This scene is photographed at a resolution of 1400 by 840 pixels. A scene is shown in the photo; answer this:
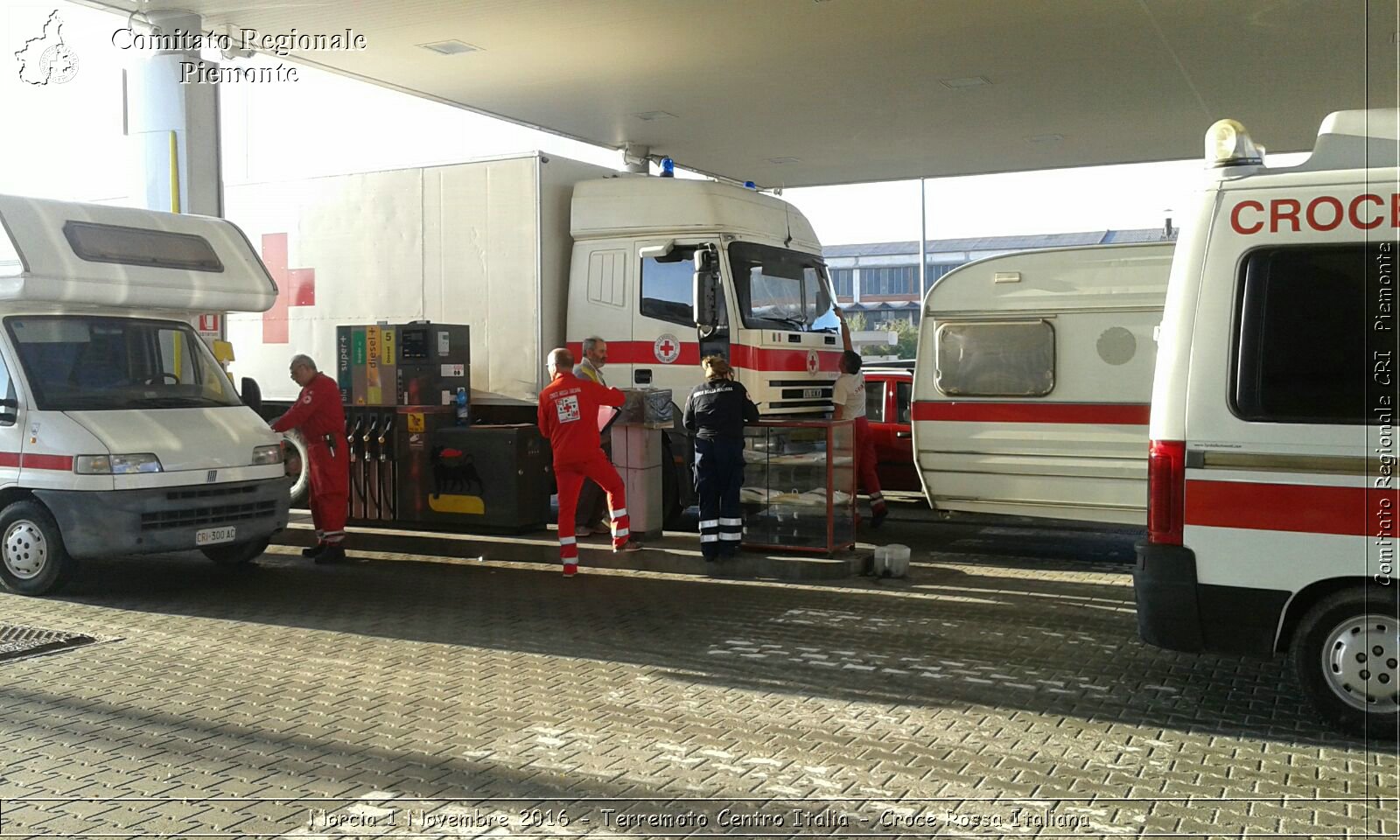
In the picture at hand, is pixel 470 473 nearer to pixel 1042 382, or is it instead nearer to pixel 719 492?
pixel 719 492

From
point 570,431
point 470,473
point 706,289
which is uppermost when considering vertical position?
point 706,289

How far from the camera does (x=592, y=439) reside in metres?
10.4

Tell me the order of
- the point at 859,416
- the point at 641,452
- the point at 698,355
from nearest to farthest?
the point at 641,452, the point at 698,355, the point at 859,416

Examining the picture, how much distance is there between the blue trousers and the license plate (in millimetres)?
3843

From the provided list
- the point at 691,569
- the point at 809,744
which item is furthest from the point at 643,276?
the point at 809,744

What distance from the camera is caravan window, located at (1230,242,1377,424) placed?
5.38 metres

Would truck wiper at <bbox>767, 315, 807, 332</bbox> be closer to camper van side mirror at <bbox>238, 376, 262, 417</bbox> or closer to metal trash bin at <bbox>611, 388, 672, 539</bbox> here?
metal trash bin at <bbox>611, 388, 672, 539</bbox>

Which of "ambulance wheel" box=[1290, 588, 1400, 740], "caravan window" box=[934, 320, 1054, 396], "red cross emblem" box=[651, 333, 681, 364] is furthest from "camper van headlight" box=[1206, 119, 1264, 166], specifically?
"red cross emblem" box=[651, 333, 681, 364]

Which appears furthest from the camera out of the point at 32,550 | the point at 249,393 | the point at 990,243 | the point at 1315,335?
the point at 990,243

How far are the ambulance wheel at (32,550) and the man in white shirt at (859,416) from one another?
6925mm

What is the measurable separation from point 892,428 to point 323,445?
590 centimetres

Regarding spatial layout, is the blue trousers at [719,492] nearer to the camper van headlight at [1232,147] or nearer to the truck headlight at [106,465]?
the truck headlight at [106,465]

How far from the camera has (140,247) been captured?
394 inches

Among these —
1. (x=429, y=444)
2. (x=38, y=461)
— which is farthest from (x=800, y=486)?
(x=38, y=461)
